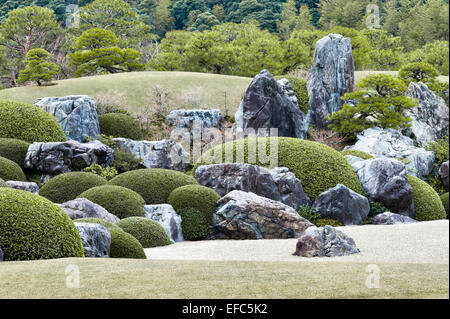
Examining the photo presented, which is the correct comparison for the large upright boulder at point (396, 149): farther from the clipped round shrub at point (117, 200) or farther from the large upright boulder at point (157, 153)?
the clipped round shrub at point (117, 200)

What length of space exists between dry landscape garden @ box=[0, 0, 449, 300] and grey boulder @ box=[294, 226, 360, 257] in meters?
0.03

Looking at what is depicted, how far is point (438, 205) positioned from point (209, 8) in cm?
4640

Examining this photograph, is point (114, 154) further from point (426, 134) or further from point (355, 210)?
point (426, 134)

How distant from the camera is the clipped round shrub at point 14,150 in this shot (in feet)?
45.1

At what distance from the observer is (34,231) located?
227 inches

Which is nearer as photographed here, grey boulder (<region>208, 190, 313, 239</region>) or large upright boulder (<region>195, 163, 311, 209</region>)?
grey boulder (<region>208, 190, 313, 239</region>)

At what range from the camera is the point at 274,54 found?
101ft

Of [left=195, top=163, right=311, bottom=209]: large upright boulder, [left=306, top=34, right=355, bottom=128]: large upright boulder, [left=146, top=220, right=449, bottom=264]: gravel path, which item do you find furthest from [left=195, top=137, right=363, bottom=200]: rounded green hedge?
[left=306, top=34, right=355, bottom=128]: large upright boulder

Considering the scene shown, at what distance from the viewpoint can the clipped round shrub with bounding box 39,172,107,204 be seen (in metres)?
10.9

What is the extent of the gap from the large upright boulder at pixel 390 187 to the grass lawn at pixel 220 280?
8272 millimetres

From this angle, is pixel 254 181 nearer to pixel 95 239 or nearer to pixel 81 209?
pixel 81 209

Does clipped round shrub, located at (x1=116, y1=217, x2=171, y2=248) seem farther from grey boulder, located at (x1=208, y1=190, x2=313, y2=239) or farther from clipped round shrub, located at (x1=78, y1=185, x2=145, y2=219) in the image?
grey boulder, located at (x1=208, y1=190, x2=313, y2=239)

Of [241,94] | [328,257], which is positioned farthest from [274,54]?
[328,257]

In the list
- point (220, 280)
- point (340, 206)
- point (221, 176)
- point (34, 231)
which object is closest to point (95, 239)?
point (34, 231)
